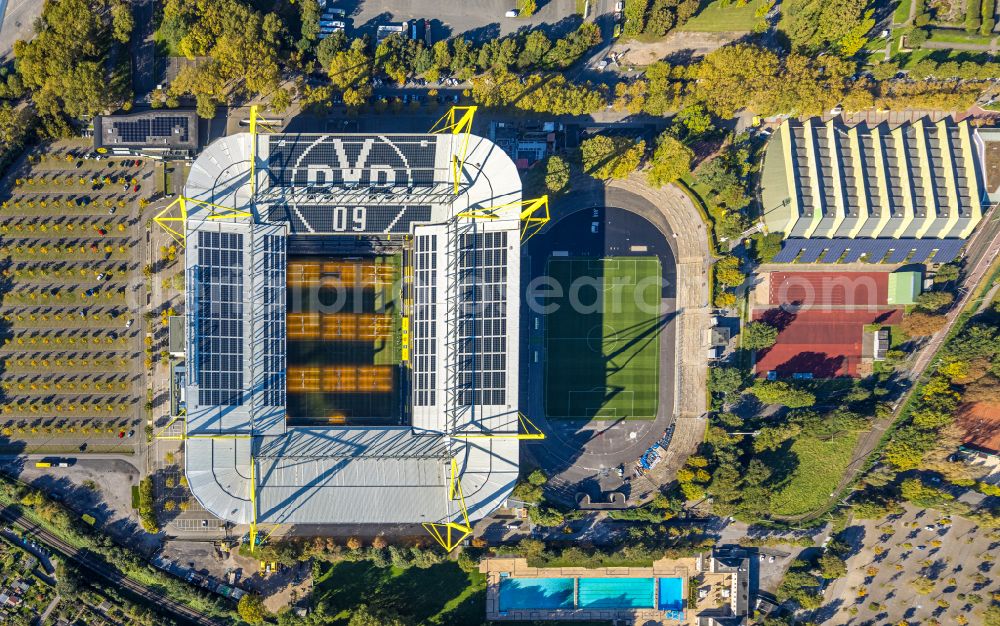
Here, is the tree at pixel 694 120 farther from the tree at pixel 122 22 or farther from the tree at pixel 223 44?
the tree at pixel 122 22

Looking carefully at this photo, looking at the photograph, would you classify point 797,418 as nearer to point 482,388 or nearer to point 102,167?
point 482,388

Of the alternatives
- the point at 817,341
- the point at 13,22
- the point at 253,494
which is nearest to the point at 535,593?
the point at 253,494

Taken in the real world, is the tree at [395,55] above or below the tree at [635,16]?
below

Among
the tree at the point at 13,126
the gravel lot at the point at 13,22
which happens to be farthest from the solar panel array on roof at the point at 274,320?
the gravel lot at the point at 13,22

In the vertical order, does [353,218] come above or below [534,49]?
below

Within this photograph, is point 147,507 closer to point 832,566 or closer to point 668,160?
point 668,160

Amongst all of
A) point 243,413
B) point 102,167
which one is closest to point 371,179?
point 243,413
